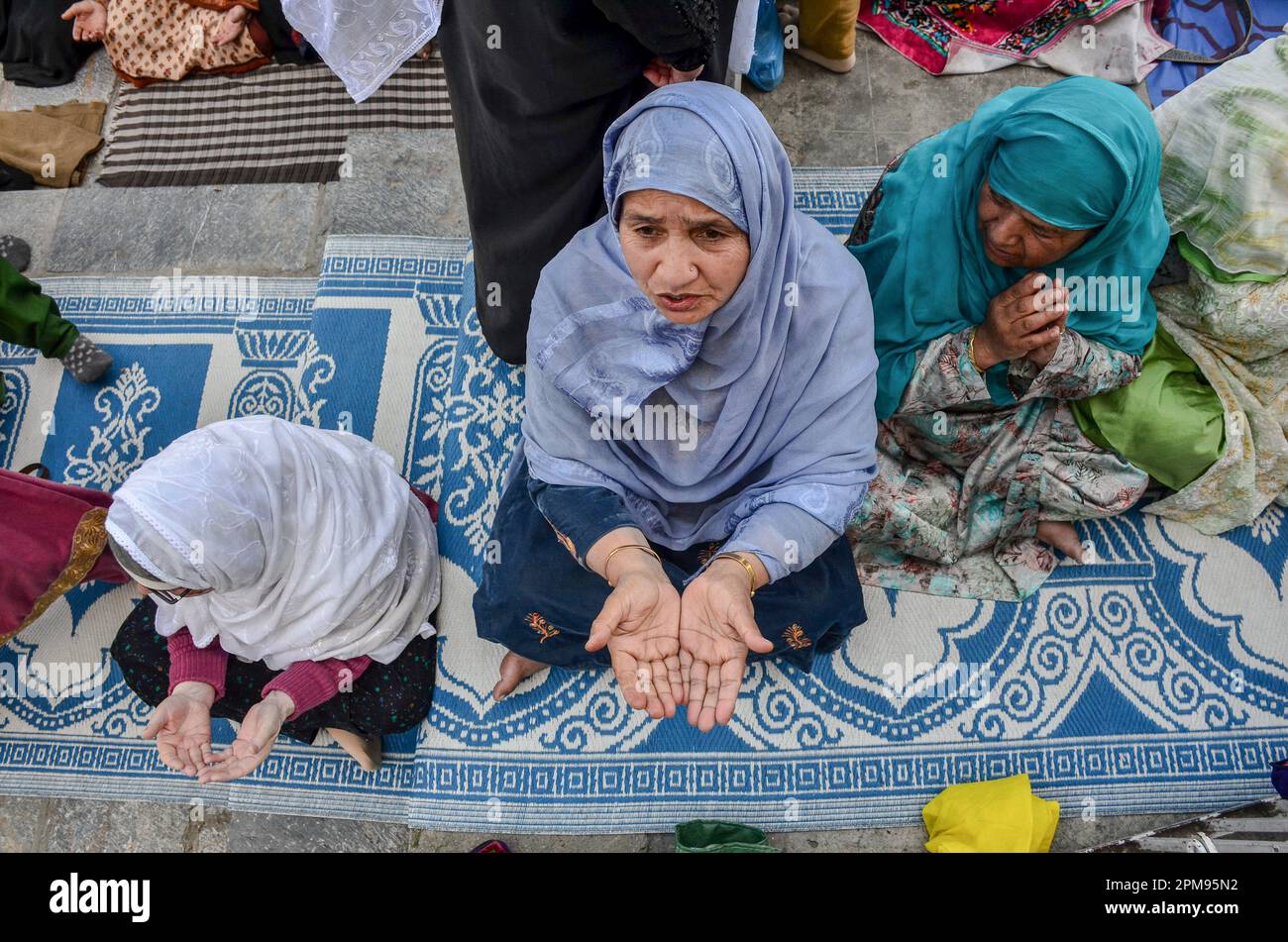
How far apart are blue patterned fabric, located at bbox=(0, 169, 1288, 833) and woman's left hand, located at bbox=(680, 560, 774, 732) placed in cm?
62

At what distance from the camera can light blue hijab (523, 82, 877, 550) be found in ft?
5.57

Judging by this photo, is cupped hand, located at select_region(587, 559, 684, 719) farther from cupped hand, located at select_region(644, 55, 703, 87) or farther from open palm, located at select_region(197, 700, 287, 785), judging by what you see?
cupped hand, located at select_region(644, 55, 703, 87)

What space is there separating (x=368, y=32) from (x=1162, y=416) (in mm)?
2096

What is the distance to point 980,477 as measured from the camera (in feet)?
7.38

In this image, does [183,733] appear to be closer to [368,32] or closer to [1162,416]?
[368,32]

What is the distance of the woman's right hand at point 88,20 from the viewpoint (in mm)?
3668

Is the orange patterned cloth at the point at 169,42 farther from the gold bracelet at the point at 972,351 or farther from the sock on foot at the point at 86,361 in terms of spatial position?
the gold bracelet at the point at 972,351

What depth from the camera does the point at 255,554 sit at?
1.84 m

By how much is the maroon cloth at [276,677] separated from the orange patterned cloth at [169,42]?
8.95 feet

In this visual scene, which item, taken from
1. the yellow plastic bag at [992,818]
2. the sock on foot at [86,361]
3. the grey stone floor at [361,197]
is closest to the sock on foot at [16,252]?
the grey stone floor at [361,197]

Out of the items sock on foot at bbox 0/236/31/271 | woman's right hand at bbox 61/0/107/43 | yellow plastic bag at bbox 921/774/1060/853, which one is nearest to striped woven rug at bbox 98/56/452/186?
woman's right hand at bbox 61/0/107/43

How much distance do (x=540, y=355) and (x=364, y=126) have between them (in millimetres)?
2218

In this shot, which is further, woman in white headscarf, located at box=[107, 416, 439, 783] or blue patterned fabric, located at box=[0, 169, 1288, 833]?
blue patterned fabric, located at box=[0, 169, 1288, 833]

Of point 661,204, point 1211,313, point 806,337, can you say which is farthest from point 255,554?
point 1211,313
